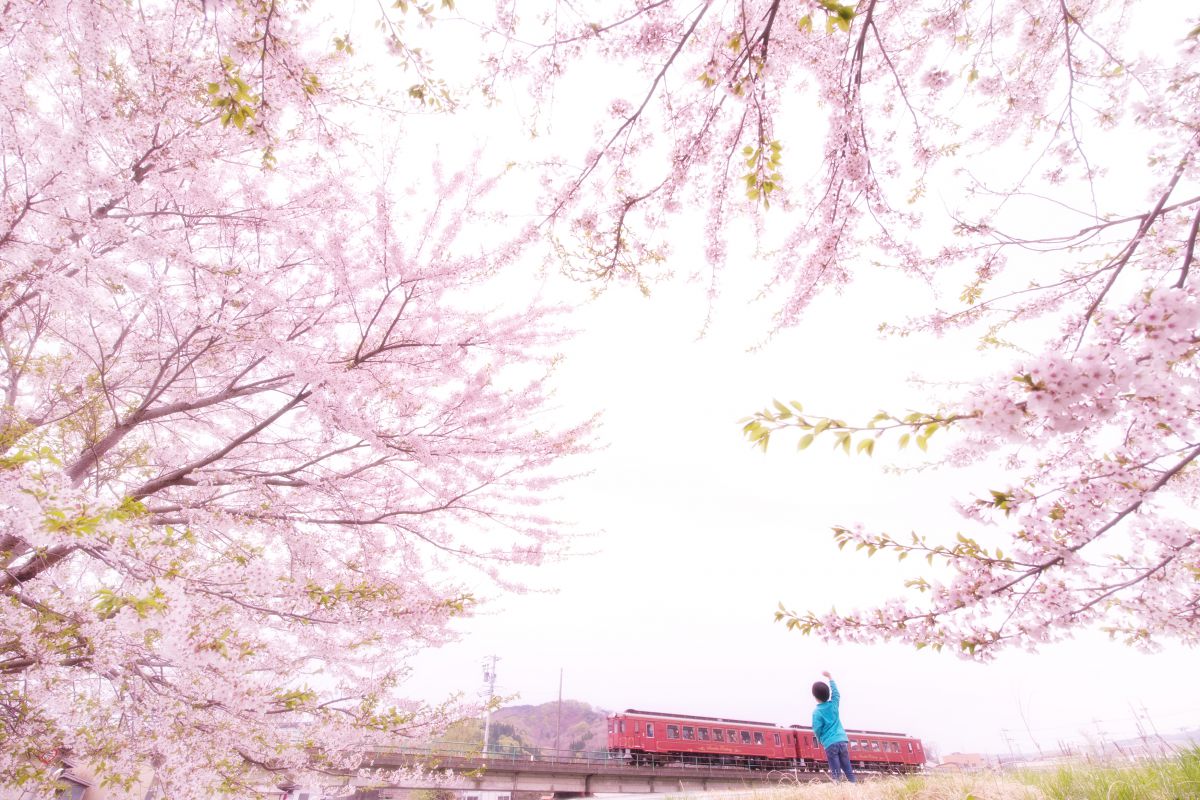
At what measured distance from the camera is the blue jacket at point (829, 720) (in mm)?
6266

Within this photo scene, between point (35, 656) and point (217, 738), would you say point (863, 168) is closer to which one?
point (217, 738)

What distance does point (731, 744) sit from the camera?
57.7ft

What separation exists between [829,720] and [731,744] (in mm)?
14314

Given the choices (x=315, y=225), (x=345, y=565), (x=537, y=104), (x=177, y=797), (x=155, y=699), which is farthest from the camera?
(x=345, y=565)

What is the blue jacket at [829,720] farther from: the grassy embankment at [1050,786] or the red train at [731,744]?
the red train at [731,744]

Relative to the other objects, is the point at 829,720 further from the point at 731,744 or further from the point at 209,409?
the point at 731,744

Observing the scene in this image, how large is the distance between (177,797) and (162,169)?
199 inches

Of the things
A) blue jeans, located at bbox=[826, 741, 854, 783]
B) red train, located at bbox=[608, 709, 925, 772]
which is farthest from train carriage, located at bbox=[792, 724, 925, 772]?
blue jeans, located at bbox=[826, 741, 854, 783]

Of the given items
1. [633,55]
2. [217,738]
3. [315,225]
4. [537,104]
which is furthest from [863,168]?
[217,738]

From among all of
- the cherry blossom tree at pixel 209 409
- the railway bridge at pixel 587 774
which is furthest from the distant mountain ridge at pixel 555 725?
the cherry blossom tree at pixel 209 409

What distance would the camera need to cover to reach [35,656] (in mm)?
3281

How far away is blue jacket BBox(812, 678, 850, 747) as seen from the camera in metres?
6.27

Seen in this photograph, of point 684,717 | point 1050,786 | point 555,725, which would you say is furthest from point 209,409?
point 555,725

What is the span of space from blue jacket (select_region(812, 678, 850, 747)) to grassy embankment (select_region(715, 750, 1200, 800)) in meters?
1.79
